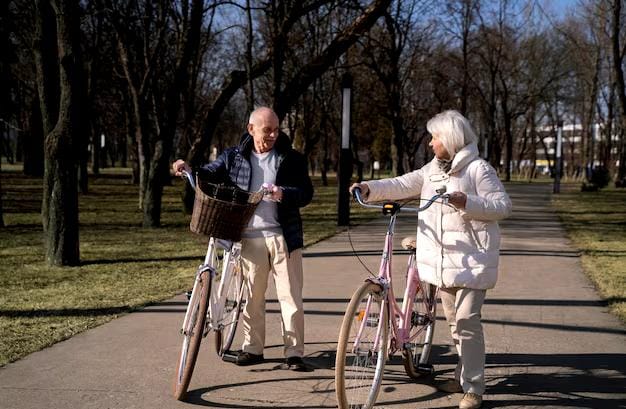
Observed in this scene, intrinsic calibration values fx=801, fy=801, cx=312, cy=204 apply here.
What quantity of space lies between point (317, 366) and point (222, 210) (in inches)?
56.9

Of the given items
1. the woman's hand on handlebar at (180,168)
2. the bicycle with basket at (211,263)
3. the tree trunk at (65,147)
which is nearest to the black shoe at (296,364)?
the bicycle with basket at (211,263)

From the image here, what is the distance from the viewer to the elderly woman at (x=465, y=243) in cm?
483

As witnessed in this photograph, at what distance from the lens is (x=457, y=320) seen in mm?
4926

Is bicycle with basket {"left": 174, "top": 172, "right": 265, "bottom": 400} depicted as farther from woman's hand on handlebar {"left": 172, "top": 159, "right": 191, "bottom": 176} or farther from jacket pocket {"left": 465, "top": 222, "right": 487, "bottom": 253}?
jacket pocket {"left": 465, "top": 222, "right": 487, "bottom": 253}

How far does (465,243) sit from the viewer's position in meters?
4.86

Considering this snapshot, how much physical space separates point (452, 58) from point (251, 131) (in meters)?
44.9

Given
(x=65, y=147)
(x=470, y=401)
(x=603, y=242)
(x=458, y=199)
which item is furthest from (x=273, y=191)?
(x=603, y=242)

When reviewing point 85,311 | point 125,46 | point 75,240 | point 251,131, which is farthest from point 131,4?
point 251,131

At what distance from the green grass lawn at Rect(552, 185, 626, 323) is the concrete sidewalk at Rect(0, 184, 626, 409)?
1.53 ft

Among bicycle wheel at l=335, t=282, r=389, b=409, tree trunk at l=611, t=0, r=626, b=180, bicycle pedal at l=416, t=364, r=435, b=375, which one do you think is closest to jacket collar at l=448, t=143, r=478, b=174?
bicycle wheel at l=335, t=282, r=389, b=409

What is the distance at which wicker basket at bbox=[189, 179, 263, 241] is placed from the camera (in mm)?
5164

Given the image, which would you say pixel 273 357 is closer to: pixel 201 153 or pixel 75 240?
pixel 75 240

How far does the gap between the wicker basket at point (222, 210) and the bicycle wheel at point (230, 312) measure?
0.56 meters

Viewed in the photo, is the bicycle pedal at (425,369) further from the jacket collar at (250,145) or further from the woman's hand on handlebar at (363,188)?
the jacket collar at (250,145)
